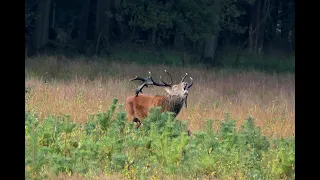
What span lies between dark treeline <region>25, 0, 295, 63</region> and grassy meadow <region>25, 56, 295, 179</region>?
5.40m

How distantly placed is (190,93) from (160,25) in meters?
14.3

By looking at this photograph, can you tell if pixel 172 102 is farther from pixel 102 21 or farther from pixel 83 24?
pixel 83 24

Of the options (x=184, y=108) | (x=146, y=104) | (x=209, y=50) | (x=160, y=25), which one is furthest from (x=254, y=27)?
(x=146, y=104)

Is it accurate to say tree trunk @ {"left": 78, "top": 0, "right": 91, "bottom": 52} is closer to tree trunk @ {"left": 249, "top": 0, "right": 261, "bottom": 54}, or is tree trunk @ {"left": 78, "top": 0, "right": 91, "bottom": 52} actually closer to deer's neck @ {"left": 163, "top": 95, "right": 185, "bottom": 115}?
tree trunk @ {"left": 249, "top": 0, "right": 261, "bottom": 54}

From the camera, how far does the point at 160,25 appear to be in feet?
104

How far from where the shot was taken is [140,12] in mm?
31172

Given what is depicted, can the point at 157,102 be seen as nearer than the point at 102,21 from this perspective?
Yes

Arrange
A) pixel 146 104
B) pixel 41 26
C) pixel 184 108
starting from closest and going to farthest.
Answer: pixel 146 104
pixel 184 108
pixel 41 26

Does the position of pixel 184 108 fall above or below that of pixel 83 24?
below

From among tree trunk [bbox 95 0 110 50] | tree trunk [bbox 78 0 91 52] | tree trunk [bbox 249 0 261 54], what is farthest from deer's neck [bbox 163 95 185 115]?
tree trunk [bbox 249 0 261 54]

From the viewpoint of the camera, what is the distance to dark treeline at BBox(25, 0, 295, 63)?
101 ft

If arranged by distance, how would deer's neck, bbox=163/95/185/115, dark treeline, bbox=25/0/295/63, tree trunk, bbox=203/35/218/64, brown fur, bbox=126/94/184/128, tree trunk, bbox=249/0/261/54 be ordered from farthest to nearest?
tree trunk, bbox=249/0/261/54 < tree trunk, bbox=203/35/218/64 < dark treeline, bbox=25/0/295/63 < deer's neck, bbox=163/95/185/115 < brown fur, bbox=126/94/184/128

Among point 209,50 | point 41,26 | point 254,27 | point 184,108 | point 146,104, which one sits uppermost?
point 254,27

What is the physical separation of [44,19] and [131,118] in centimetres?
2448
